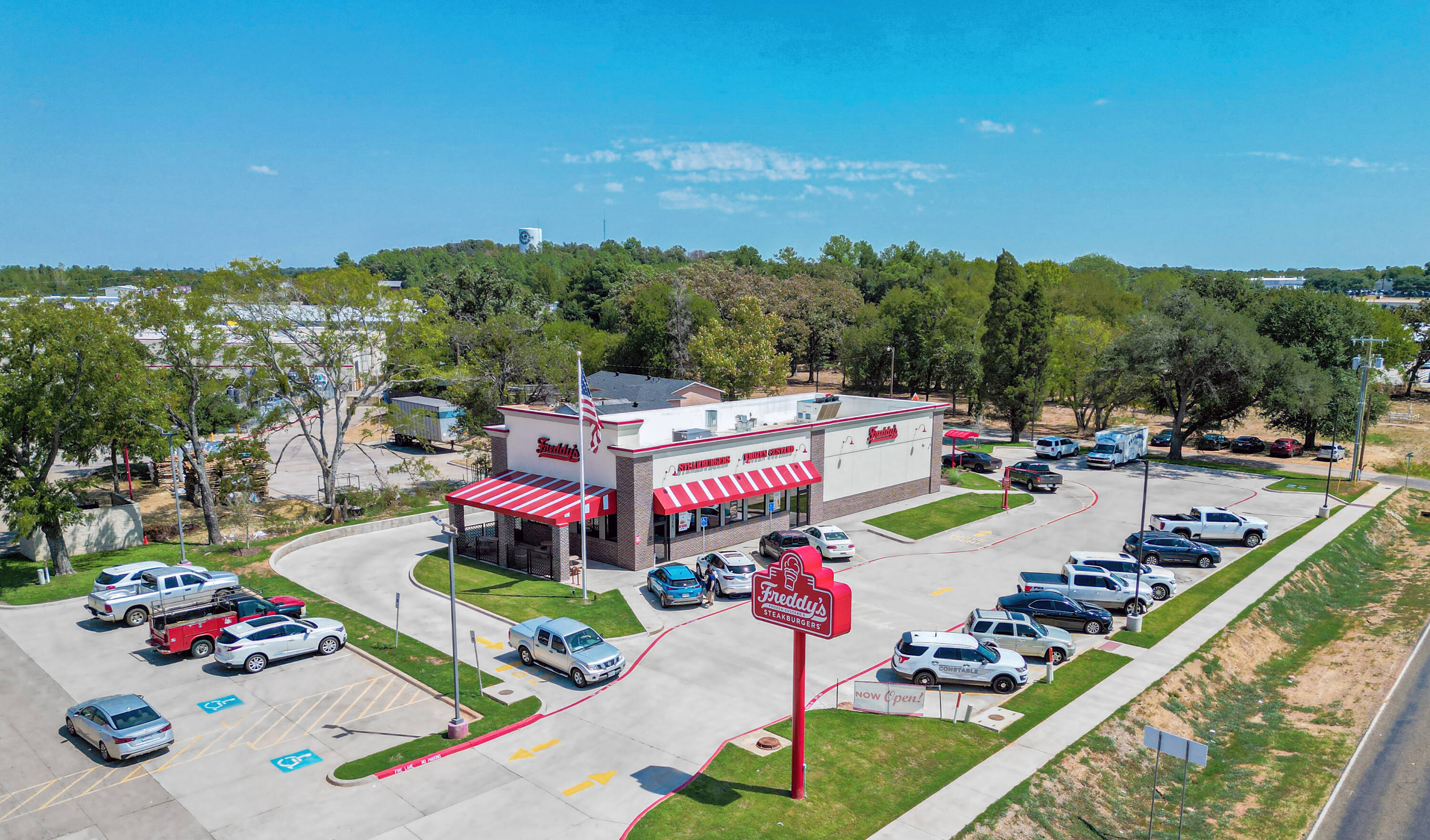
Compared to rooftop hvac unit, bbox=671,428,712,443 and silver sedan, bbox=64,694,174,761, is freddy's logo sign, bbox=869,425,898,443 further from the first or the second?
silver sedan, bbox=64,694,174,761

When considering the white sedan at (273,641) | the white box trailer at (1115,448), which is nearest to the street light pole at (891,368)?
the white box trailer at (1115,448)

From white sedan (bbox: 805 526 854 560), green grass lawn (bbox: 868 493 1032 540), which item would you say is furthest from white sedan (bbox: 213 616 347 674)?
green grass lawn (bbox: 868 493 1032 540)

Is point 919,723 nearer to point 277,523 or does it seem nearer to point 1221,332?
point 277,523

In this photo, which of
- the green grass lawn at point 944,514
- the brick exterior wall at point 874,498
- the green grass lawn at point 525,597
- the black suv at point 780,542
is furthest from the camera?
A: the brick exterior wall at point 874,498

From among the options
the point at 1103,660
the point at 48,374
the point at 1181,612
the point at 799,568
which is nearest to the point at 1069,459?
the point at 1181,612

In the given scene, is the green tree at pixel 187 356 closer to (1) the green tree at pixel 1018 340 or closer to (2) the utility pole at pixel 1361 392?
(1) the green tree at pixel 1018 340
